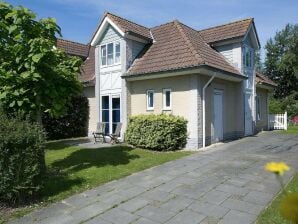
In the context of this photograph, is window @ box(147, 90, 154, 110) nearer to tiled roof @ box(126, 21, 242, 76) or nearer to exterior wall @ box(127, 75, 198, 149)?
exterior wall @ box(127, 75, 198, 149)

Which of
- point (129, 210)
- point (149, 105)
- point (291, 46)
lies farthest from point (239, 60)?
point (291, 46)

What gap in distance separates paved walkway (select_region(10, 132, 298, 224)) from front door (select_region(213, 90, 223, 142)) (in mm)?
5420

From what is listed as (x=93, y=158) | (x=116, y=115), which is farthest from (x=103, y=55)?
(x=93, y=158)

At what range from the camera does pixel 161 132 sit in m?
13.6

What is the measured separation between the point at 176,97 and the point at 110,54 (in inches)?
211

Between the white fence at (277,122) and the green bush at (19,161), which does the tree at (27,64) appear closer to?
the green bush at (19,161)

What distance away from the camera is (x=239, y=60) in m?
17.4

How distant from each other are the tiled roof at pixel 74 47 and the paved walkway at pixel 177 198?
50.1ft

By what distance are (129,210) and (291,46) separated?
54066mm

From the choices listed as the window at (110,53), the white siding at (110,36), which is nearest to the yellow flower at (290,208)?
the white siding at (110,36)

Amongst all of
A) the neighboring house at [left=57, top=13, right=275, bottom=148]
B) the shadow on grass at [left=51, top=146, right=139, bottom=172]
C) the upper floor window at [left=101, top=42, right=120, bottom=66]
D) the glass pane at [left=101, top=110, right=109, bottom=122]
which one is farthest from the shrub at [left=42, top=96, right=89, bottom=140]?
the shadow on grass at [left=51, top=146, right=139, bottom=172]

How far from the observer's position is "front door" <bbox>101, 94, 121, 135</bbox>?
1770cm

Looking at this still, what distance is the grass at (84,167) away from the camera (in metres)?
7.41

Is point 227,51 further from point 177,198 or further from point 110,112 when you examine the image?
point 177,198
